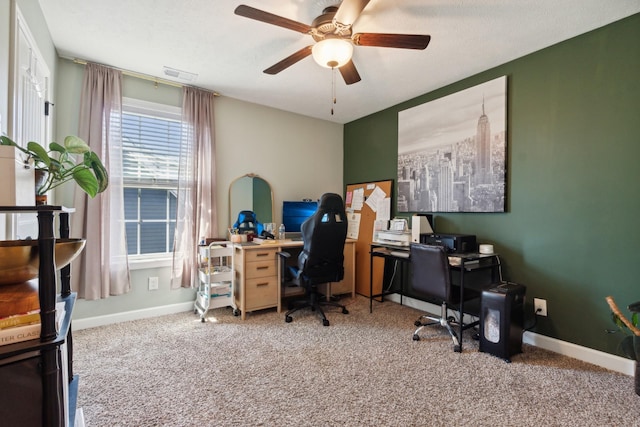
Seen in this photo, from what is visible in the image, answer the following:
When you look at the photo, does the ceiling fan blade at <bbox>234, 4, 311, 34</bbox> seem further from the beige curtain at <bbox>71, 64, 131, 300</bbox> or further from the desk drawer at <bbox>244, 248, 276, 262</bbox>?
the desk drawer at <bbox>244, 248, 276, 262</bbox>

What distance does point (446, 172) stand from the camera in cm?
309

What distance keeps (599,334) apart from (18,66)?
13.6 feet

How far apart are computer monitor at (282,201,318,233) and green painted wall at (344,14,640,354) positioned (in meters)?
2.13

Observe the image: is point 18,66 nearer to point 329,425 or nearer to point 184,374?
point 184,374

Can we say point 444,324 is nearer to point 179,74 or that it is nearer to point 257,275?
point 257,275

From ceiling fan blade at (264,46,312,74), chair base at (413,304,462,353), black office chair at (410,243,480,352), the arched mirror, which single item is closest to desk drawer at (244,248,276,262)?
the arched mirror

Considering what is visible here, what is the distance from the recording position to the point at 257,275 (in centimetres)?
305

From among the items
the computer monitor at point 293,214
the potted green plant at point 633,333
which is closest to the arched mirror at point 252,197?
the computer monitor at point 293,214

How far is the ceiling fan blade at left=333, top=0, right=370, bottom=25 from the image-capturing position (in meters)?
1.58

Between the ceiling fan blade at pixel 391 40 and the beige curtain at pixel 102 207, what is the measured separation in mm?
2391

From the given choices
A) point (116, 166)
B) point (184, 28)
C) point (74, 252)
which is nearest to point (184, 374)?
point (74, 252)

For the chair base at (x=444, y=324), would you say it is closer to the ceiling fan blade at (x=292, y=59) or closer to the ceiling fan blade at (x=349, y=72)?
the ceiling fan blade at (x=349, y=72)

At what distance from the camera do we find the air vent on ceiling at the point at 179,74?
2850mm

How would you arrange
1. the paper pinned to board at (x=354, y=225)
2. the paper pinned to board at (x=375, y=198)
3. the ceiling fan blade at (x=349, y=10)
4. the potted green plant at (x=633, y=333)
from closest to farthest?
the ceiling fan blade at (x=349, y=10) < the potted green plant at (x=633, y=333) < the paper pinned to board at (x=375, y=198) < the paper pinned to board at (x=354, y=225)
